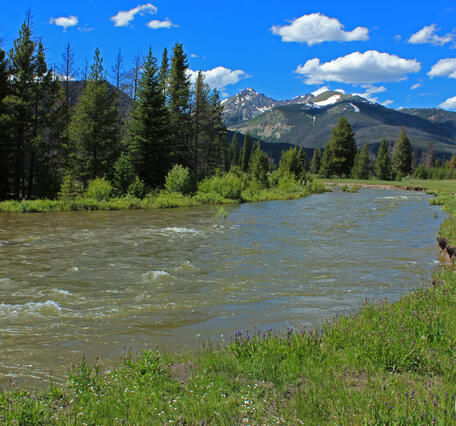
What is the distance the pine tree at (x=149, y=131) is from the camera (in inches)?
1432

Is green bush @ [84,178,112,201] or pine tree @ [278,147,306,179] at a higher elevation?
pine tree @ [278,147,306,179]

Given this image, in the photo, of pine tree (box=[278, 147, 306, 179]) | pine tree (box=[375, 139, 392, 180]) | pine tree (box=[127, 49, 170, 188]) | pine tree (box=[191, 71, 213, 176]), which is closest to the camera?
pine tree (box=[127, 49, 170, 188])

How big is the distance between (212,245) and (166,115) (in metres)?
26.6

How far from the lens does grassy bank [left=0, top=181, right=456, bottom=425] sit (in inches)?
138

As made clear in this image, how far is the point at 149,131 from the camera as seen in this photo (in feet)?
121

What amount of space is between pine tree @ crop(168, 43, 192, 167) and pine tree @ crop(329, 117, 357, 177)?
57545 mm

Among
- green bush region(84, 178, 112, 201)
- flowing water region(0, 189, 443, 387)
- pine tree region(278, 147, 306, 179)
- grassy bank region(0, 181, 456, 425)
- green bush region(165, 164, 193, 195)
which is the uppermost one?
pine tree region(278, 147, 306, 179)

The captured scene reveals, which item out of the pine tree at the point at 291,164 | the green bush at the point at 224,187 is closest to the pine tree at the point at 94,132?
the green bush at the point at 224,187

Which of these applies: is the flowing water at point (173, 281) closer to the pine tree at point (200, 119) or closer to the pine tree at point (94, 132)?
the pine tree at point (94, 132)

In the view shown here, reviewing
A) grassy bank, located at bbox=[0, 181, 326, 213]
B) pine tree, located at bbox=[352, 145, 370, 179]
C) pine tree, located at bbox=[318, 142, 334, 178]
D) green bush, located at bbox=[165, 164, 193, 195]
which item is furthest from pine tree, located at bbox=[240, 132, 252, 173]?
green bush, located at bbox=[165, 164, 193, 195]

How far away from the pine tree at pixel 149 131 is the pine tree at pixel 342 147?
215 ft

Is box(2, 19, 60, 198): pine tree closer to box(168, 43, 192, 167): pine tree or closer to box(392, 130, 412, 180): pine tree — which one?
box(168, 43, 192, 167): pine tree

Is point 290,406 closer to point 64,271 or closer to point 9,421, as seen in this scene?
point 9,421

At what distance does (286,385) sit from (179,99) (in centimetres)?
4309
